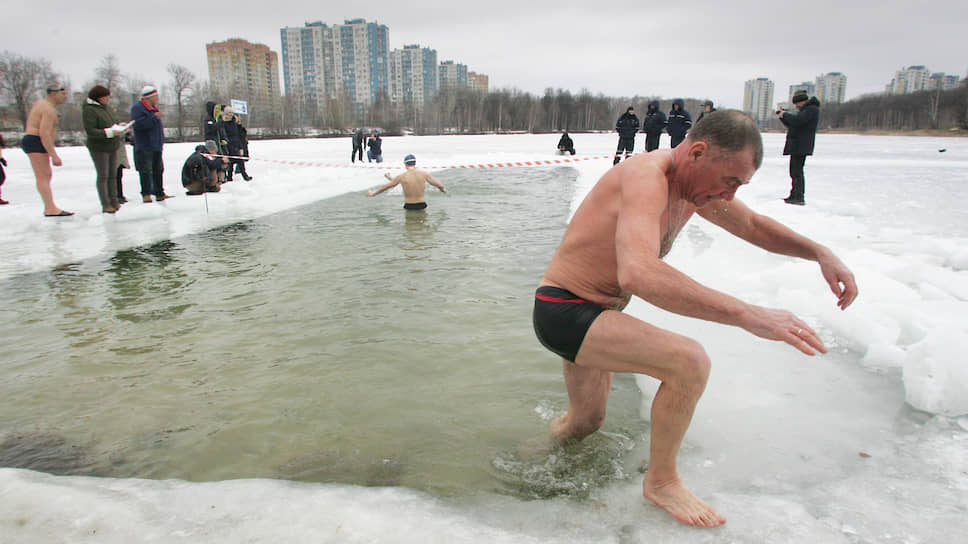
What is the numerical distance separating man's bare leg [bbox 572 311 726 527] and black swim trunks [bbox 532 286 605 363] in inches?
1.7

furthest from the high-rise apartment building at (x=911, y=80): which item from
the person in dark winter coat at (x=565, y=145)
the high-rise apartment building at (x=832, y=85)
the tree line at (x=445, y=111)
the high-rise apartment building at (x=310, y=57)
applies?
the person in dark winter coat at (x=565, y=145)

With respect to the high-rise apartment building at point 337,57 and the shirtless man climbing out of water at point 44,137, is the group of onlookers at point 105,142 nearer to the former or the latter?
the shirtless man climbing out of water at point 44,137

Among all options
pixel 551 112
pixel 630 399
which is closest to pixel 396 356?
pixel 630 399

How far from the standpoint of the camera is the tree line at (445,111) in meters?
54.0

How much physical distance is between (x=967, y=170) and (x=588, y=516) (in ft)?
58.3

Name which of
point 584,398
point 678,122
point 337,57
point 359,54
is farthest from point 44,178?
point 337,57

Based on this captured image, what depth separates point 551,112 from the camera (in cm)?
11131

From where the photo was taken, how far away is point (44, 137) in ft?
26.6

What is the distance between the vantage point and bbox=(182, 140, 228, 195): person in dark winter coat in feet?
36.5

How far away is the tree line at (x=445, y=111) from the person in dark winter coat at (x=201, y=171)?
5286 centimetres

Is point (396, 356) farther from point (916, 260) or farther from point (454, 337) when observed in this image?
point (916, 260)

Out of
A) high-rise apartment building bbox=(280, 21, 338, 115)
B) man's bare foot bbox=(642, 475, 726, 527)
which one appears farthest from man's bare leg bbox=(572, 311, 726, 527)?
high-rise apartment building bbox=(280, 21, 338, 115)

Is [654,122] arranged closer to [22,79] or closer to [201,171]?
[201,171]

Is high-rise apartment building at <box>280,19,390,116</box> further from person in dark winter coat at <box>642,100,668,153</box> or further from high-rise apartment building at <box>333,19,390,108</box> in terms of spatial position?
person in dark winter coat at <box>642,100,668,153</box>
